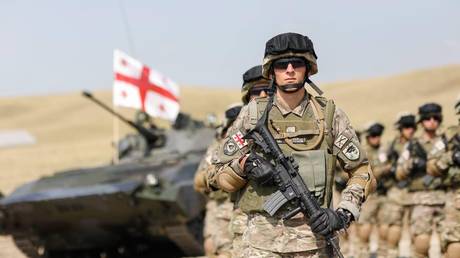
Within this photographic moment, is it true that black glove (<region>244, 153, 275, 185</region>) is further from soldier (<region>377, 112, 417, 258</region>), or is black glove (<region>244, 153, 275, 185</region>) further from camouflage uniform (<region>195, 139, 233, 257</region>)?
soldier (<region>377, 112, 417, 258</region>)

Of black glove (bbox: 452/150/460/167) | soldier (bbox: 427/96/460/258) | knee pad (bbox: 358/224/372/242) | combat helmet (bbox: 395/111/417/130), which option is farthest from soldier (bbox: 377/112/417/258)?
black glove (bbox: 452/150/460/167)

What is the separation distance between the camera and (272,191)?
4.97 metres

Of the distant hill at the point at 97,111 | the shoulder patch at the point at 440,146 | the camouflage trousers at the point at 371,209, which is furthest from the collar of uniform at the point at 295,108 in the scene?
the distant hill at the point at 97,111

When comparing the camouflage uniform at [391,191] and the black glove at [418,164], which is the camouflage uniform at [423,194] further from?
the camouflage uniform at [391,191]

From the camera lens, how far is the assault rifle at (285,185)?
4738mm

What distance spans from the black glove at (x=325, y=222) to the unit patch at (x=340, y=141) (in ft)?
1.59

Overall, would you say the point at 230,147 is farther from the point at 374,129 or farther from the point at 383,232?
the point at 374,129

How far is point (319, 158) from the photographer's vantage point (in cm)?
492

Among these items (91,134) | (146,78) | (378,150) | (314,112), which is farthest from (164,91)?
(91,134)

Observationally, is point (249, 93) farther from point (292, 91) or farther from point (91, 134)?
point (91, 134)

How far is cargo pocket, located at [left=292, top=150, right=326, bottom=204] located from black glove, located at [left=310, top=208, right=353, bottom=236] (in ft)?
0.75

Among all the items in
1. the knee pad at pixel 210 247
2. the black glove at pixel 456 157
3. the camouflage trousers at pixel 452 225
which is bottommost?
the knee pad at pixel 210 247

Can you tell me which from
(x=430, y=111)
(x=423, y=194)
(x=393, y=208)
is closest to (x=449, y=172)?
(x=430, y=111)

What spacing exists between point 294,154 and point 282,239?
458mm
